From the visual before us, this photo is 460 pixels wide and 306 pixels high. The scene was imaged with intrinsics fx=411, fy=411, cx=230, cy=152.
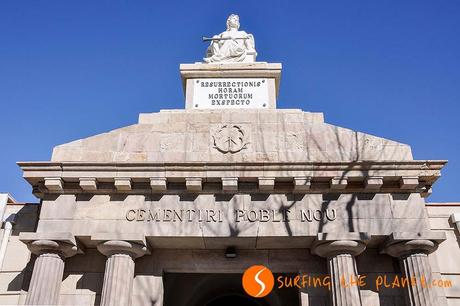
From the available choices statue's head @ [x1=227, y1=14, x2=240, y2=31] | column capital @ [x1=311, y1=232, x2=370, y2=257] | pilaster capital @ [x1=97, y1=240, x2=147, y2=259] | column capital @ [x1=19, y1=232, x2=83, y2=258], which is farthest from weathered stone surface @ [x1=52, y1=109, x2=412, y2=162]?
statue's head @ [x1=227, y1=14, x2=240, y2=31]

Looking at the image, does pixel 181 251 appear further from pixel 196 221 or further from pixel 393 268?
pixel 393 268

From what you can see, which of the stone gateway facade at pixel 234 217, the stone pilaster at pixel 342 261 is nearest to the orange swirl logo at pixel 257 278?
the stone gateway facade at pixel 234 217

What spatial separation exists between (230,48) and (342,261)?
8.74m

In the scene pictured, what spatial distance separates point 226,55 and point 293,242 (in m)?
7.51

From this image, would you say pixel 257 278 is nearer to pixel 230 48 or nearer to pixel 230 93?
pixel 230 93

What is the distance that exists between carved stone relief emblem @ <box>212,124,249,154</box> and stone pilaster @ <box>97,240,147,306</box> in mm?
3532

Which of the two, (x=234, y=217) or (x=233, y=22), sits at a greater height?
(x=233, y=22)

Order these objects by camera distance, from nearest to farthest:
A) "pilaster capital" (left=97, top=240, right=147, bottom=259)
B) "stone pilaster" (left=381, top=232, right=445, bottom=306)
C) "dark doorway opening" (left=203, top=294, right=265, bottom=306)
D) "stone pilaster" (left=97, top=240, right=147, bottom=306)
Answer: "stone pilaster" (left=381, top=232, right=445, bottom=306)
"stone pilaster" (left=97, top=240, right=147, bottom=306)
"pilaster capital" (left=97, top=240, right=147, bottom=259)
"dark doorway opening" (left=203, top=294, right=265, bottom=306)

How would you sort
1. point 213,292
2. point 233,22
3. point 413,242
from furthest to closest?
point 213,292
point 233,22
point 413,242

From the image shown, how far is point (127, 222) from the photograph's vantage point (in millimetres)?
11211

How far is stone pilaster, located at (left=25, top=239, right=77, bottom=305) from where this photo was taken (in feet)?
34.7

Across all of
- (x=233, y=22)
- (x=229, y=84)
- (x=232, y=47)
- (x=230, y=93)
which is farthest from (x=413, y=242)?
(x=233, y=22)

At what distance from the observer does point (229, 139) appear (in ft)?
39.4

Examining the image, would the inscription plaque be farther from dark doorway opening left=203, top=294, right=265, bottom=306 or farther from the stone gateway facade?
dark doorway opening left=203, top=294, right=265, bottom=306
